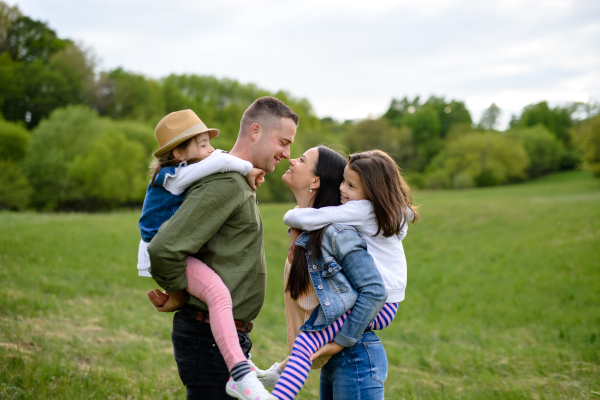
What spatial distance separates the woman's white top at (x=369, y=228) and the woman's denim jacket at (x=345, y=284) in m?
0.07

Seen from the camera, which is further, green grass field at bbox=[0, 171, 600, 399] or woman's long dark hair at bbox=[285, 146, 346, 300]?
green grass field at bbox=[0, 171, 600, 399]

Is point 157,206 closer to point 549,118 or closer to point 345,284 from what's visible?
point 345,284

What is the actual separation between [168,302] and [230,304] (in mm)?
563

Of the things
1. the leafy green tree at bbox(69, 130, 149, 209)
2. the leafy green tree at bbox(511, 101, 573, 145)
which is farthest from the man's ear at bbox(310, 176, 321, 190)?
the leafy green tree at bbox(511, 101, 573, 145)

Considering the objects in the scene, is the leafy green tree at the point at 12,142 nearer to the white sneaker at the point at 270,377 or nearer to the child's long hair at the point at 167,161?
the child's long hair at the point at 167,161

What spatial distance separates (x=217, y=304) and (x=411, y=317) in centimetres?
928

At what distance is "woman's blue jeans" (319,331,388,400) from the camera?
98.4 inches

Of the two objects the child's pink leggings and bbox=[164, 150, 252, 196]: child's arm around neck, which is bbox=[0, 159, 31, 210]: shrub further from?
the child's pink leggings

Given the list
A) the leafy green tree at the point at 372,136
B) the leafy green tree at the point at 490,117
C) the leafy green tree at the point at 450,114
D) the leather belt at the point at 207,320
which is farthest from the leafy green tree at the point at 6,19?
the leafy green tree at the point at 490,117

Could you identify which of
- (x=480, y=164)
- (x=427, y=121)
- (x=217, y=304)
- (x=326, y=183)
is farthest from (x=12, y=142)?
(x=427, y=121)

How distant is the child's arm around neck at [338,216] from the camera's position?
8.57ft

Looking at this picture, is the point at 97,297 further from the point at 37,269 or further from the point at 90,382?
the point at 90,382

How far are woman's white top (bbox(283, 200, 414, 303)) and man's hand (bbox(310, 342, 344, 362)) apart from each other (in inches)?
18.7

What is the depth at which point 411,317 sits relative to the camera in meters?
10.7
